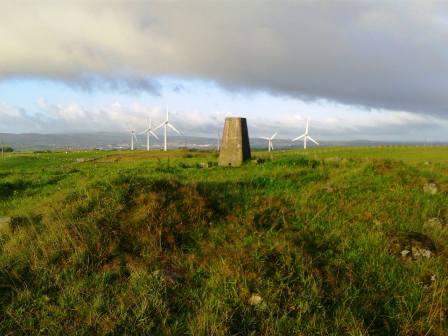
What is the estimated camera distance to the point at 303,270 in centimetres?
562

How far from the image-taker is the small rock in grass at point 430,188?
417 inches

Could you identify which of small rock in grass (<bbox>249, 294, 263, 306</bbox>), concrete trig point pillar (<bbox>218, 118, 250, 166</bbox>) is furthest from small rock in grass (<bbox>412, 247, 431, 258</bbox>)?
concrete trig point pillar (<bbox>218, 118, 250, 166</bbox>)

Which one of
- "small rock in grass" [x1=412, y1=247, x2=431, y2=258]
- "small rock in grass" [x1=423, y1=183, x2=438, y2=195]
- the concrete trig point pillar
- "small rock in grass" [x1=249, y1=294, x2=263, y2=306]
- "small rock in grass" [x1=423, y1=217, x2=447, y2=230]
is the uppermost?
the concrete trig point pillar

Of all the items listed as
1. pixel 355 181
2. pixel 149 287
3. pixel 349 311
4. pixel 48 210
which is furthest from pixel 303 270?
pixel 355 181

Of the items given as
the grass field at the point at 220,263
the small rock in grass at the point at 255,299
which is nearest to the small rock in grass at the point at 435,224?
the grass field at the point at 220,263

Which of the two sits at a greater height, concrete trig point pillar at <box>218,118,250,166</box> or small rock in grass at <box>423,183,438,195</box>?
concrete trig point pillar at <box>218,118,250,166</box>

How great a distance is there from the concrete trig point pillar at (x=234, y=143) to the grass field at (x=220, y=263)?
7884mm

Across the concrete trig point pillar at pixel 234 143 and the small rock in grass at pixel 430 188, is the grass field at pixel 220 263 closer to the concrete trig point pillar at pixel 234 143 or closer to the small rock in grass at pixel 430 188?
the small rock in grass at pixel 430 188

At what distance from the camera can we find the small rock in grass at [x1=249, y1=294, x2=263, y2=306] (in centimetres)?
509

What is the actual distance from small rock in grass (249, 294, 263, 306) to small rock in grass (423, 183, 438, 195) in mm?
7573

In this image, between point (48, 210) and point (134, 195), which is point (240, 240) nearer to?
point (134, 195)

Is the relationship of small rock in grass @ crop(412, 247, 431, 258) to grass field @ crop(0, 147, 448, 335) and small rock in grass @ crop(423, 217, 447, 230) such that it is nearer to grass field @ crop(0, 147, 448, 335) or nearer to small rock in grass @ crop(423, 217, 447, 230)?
grass field @ crop(0, 147, 448, 335)

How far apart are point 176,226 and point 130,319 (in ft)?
8.44

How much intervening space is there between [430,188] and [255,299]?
802 centimetres
